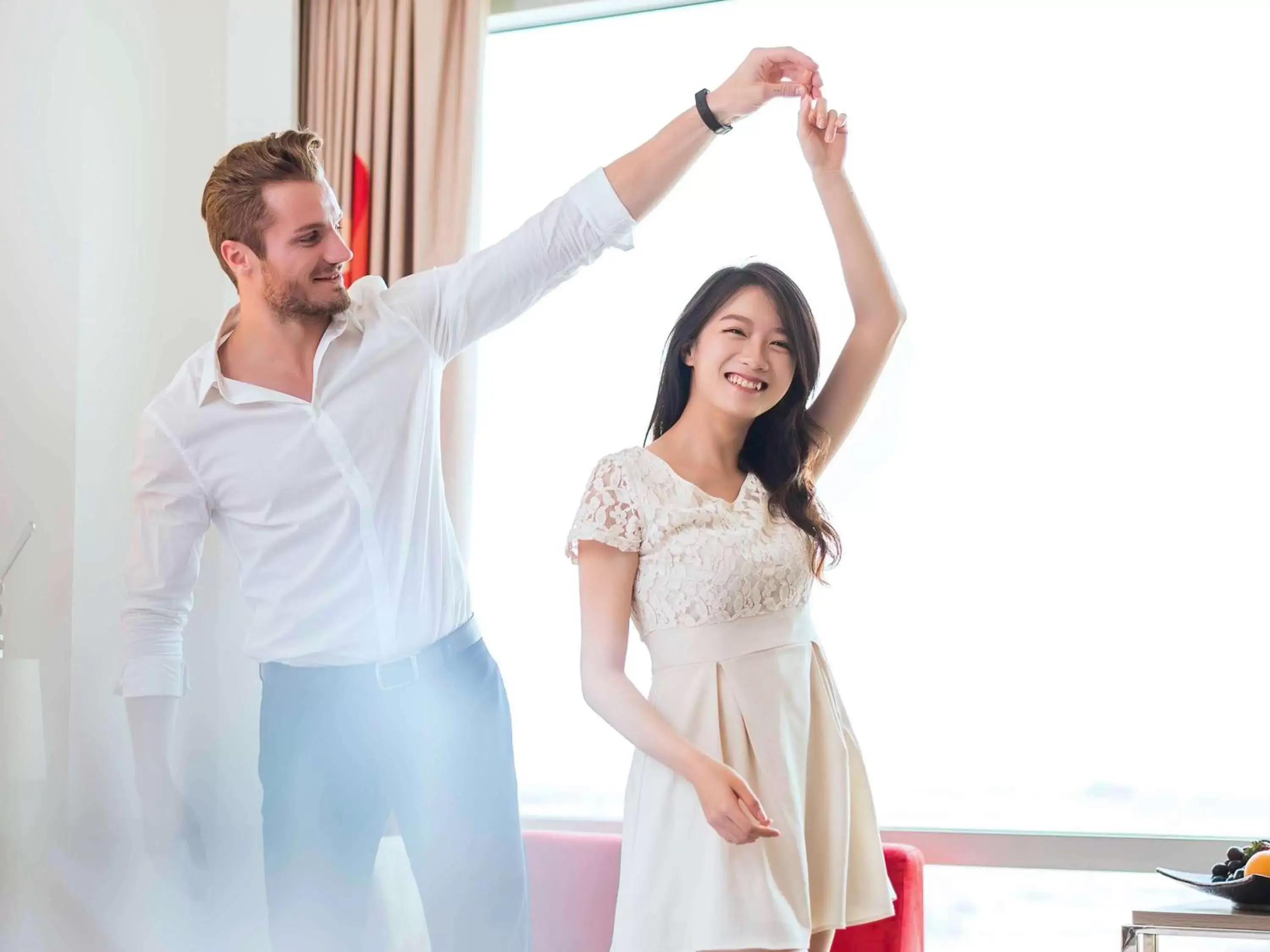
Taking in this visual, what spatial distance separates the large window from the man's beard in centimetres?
93

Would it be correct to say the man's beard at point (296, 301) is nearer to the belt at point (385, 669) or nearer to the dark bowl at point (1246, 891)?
the belt at point (385, 669)

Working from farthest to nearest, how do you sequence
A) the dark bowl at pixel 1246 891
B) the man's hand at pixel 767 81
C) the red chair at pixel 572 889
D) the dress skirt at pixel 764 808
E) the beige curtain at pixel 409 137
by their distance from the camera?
the beige curtain at pixel 409 137, the red chair at pixel 572 889, the dark bowl at pixel 1246 891, the man's hand at pixel 767 81, the dress skirt at pixel 764 808

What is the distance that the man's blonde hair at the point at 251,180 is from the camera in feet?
5.09

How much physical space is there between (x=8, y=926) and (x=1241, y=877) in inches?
67.5

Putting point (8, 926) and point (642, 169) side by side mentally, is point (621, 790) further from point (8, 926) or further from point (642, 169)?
point (642, 169)

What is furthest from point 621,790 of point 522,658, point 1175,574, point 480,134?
point 480,134

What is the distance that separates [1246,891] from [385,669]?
126cm

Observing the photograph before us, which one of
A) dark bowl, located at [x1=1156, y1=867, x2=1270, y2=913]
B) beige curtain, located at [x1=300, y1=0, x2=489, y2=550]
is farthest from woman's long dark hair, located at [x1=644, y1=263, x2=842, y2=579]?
beige curtain, located at [x1=300, y1=0, x2=489, y2=550]

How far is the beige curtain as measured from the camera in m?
2.42

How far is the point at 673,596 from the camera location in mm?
1283

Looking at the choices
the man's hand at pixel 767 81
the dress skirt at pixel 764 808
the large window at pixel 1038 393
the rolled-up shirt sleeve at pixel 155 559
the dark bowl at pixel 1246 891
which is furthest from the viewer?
the large window at pixel 1038 393

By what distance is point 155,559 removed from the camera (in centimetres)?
154

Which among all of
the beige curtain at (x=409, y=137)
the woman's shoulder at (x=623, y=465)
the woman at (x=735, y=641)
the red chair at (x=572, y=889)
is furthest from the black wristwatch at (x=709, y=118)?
the red chair at (x=572, y=889)

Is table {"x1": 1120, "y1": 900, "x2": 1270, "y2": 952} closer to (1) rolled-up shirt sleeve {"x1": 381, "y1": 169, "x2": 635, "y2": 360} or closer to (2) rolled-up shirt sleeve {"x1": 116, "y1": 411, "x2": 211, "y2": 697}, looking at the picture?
(1) rolled-up shirt sleeve {"x1": 381, "y1": 169, "x2": 635, "y2": 360}
